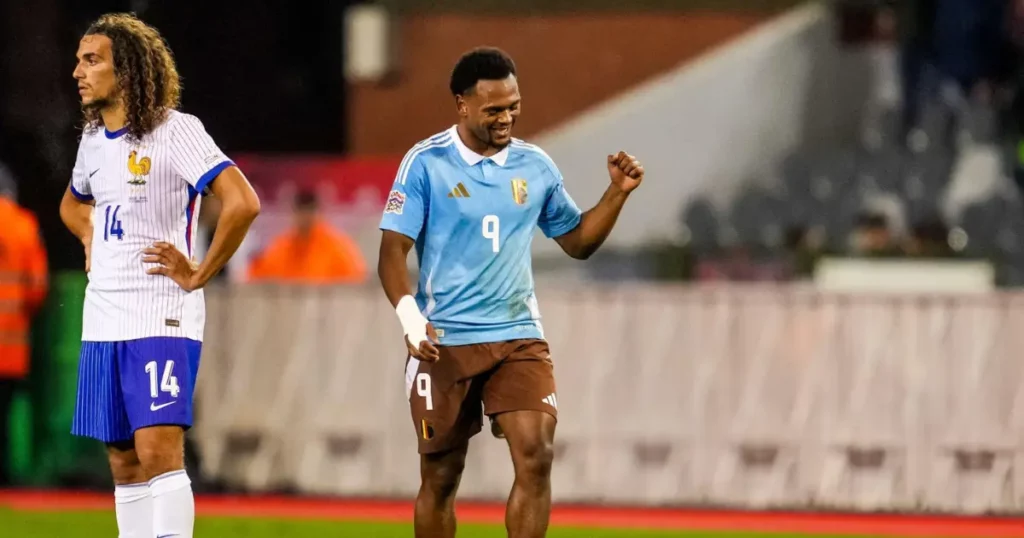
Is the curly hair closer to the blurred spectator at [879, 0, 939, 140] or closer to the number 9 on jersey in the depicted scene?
the number 9 on jersey

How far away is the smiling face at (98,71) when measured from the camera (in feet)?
20.1

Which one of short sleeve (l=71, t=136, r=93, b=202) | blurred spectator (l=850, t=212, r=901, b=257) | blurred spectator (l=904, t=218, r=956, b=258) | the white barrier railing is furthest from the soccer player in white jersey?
blurred spectator (l=904, t=218, r=956, b=258)

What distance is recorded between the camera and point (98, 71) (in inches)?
241

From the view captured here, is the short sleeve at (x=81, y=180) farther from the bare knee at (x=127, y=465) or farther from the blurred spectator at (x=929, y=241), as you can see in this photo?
the blurred spectator at (x=929, y=241)

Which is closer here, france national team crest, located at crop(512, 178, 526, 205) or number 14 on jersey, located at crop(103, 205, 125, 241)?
number 14 on jersey, located at crop(103, 205, 125, 241)

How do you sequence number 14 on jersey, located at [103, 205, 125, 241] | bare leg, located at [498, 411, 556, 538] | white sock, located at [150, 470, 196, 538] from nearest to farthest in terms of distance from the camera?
white sock, located at [150, 470, 196, 538]
number 14 on jersey, located at [103, 205, 125, 241]
bare leg, located at [498, 411, 556, 538]

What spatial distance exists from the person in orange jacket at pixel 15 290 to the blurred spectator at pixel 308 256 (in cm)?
152

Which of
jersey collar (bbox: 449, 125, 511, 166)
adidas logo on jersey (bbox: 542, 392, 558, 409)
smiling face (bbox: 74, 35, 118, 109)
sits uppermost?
smiling face (bbox: 74, 35, 118, 109)

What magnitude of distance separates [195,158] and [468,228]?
1059 millimetres

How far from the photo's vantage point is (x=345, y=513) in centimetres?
1045

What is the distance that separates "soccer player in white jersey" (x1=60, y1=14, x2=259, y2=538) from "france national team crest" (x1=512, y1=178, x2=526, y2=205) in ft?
3.34

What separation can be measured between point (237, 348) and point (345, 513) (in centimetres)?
152

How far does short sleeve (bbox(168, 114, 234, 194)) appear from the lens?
6094mm

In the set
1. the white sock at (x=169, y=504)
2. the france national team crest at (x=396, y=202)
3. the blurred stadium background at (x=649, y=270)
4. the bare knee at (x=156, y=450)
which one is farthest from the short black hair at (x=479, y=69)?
the blurred stadium background at (x=649, y=270)
